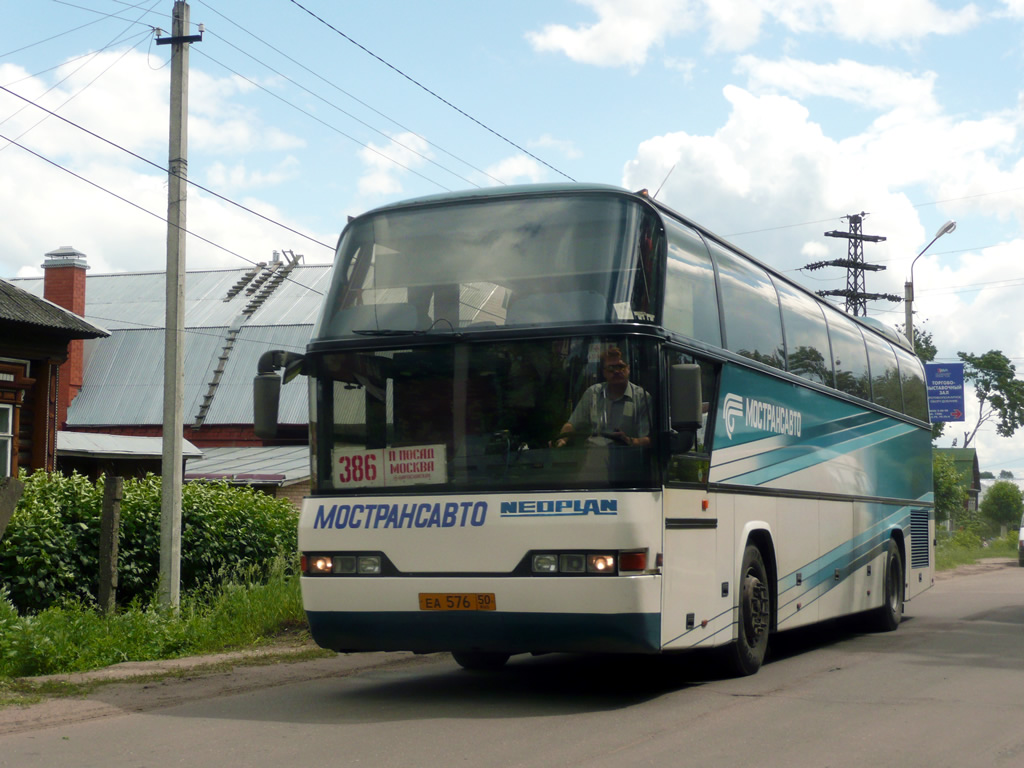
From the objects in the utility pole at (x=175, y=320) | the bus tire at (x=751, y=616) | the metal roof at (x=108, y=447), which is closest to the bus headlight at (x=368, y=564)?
the bus tire at (x=751, y=616)

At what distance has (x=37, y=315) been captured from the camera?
21375 mm

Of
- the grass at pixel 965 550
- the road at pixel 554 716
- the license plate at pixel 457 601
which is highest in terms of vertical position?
the license plate at pixel 457 601

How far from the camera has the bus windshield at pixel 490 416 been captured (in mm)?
8461

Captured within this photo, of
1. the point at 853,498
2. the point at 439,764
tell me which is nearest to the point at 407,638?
the point at 439,764

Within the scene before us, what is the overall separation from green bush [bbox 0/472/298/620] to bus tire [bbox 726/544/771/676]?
7.16 meters

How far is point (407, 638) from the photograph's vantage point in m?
8.67

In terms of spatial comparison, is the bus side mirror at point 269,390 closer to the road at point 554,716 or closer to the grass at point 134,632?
Answer: the road at point 554,716

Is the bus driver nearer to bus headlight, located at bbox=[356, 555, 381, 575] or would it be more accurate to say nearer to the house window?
bus headlight, located at bbox=[356, 555, 381, 575]

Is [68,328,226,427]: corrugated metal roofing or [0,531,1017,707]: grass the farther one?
[68,328,226,427]: corrugated metal roofing

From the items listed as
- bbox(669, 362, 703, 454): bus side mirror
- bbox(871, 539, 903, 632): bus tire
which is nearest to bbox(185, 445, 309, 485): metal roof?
bbox(871, 539, 903, 632): bus tire

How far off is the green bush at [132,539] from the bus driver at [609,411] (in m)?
7.19

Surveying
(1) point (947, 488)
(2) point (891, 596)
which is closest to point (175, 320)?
(2) point (891, 596)

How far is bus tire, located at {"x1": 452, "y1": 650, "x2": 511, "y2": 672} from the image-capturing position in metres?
10.8

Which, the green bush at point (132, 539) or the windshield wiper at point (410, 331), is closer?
the windshield wiper at point (410, 331)
